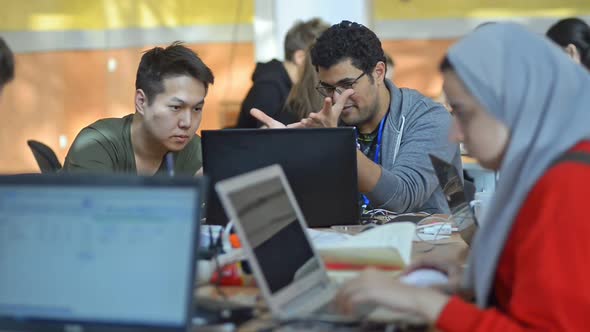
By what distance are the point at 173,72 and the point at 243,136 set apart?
0.68 m

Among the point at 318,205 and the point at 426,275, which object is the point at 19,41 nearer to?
the point at 318,205

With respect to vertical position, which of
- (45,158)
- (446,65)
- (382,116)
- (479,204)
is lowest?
(45,158)

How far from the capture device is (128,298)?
1.54 m

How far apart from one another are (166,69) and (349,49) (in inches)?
26.4

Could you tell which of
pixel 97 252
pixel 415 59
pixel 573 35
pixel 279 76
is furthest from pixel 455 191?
pixel 415 59

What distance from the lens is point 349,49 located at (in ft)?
10.6

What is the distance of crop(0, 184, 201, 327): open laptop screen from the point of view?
1.53 metres

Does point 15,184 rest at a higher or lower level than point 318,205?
higher

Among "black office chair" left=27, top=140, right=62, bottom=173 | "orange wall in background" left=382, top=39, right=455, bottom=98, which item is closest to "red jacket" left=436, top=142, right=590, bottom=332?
"black office chair" left=27, top=140, right=62, bottom=173

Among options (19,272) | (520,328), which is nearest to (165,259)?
(19,272)

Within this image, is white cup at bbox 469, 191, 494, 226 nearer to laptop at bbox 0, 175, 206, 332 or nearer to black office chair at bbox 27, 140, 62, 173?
laptop at bbox 0, 175, 206, 332

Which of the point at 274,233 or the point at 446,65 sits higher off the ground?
the point at 446,65

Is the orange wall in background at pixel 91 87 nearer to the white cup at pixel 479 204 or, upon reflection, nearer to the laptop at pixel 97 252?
the white cup at pixel 479 204

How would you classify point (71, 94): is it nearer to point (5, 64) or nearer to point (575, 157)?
point (5, 64)
